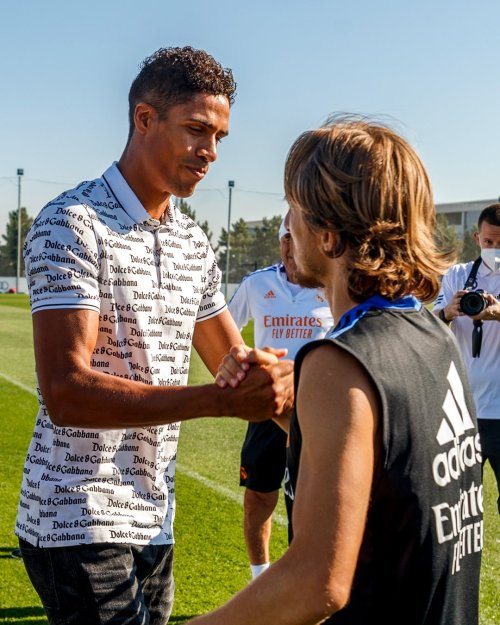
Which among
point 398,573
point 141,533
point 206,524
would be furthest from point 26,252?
point 206,524

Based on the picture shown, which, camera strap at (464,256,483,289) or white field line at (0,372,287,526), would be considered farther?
white field line at (0,372,287,526)

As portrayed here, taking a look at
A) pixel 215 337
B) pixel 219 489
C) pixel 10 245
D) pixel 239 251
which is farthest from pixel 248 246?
pixel 215 337

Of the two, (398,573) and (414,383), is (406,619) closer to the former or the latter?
(398,573)

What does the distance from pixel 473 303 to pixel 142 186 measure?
3646 mm

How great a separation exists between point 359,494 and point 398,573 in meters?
0.24

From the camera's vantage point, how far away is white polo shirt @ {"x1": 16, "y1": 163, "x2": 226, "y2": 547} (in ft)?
8.35

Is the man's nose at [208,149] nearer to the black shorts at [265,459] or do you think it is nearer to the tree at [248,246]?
the black shorts at [265,459]

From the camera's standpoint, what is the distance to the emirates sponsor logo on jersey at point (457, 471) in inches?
66.6

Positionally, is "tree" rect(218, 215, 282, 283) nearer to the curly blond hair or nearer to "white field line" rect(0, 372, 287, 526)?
"white field line" rect(0, 372, 287, 526)

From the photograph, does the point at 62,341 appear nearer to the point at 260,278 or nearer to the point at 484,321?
the point at 260,278

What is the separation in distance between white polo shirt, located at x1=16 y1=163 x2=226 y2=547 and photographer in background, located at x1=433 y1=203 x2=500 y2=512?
360cm

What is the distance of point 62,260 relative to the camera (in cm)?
252

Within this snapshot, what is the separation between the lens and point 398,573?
5.44ft

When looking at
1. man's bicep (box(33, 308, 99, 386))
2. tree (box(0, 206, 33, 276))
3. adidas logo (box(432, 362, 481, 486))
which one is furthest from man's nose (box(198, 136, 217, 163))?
tree (box(0, 206, 33, 276))
